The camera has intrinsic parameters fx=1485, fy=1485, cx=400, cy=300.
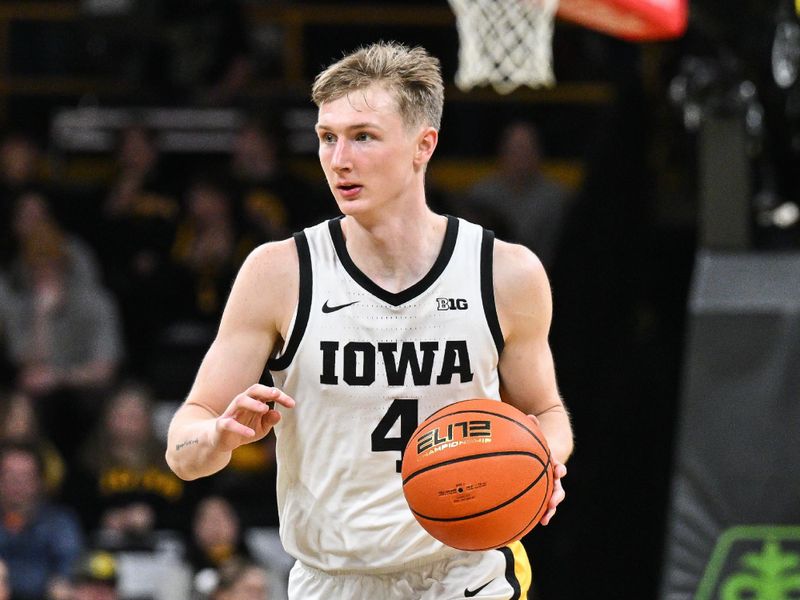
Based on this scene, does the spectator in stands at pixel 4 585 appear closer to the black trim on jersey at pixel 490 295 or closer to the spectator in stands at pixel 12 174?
the spectator in stands at pixel 12 174

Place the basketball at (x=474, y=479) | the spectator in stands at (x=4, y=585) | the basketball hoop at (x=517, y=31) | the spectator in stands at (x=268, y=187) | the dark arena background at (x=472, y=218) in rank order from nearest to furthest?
the basketball at (x=474, y=479)
the basketball hoop at (x=517, y=31)
the dark arena background at (x=472, y=218)
the spectator in stands at (x=4, y=585)
the spectator in stands at (x=268, y=187)

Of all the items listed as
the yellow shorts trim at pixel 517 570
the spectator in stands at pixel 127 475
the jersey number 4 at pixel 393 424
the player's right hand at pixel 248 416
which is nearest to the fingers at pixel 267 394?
the player's right hand at pixel 248 416

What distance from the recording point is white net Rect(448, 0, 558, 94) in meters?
6.93

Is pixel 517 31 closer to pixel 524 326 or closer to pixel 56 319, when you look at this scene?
pixel 524 326

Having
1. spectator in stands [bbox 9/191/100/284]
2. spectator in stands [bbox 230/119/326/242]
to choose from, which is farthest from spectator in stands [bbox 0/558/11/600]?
spectator in stands [bbox 230/119/326/242]

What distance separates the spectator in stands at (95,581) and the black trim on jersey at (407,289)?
4.59 metres

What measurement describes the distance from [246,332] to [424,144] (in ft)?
2.64

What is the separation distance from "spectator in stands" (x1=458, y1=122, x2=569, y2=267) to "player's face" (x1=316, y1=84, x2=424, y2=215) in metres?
6.94

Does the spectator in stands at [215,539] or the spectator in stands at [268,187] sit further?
the spectator in stands at [268,187]

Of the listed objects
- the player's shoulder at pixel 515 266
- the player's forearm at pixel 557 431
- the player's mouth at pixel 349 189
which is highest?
the player's mouth at pixel 349 189

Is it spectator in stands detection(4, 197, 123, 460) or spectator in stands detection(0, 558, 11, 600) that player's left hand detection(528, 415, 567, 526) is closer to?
spectator in stands detection(0, 558, 11, 600)

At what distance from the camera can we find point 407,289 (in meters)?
4.62

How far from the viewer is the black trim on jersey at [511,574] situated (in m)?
4.64

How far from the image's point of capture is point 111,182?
12102 millimetres
